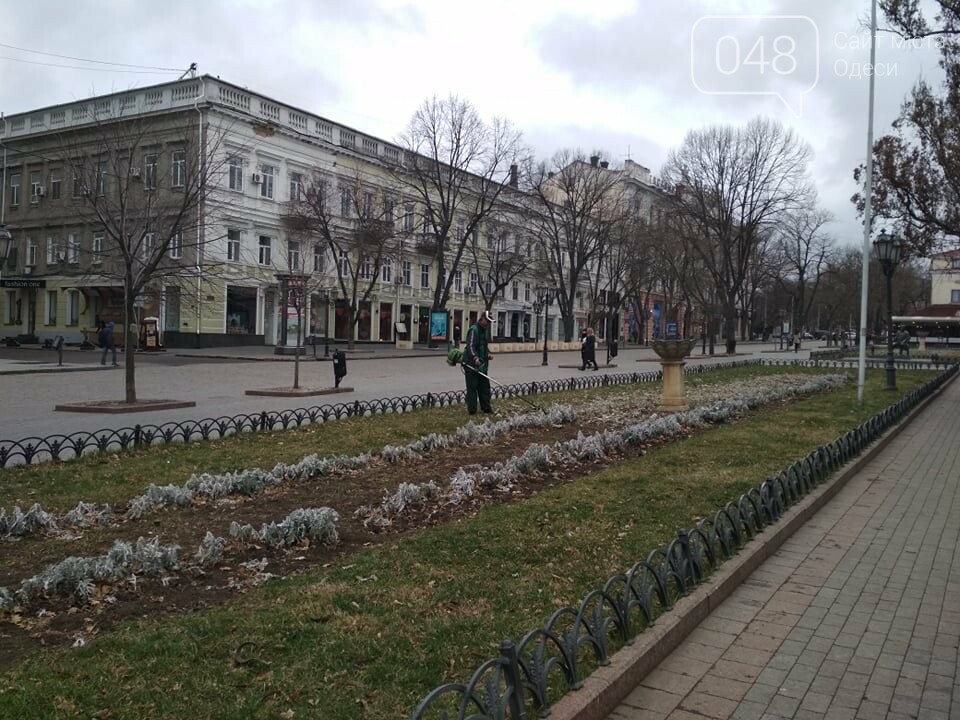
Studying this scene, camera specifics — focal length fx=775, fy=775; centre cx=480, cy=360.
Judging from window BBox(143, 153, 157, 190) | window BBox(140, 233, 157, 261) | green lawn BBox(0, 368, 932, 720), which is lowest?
green lawn BBox(0, 368, 932, 720)

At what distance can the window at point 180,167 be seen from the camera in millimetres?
16984

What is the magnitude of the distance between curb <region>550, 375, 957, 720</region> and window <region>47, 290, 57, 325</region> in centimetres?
4756

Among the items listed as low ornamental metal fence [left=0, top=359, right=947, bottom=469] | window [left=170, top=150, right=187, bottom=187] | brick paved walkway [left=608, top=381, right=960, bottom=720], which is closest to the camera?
brick paved walkway [left=608, top=381, right=960, bottom=720]

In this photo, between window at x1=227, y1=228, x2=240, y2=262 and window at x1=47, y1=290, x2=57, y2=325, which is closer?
window at x1=227, y1=228, x2=240, y2=262

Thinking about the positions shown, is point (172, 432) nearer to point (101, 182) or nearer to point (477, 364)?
point (477, 364)

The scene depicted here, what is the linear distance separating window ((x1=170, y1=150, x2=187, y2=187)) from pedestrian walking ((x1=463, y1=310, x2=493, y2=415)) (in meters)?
7.17

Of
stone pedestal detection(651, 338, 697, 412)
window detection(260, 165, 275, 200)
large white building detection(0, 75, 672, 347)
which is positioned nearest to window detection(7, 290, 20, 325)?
large white building detection(0, 75, 672, 347)

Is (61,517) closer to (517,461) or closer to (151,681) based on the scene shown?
(151,681)

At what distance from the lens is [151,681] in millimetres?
3307

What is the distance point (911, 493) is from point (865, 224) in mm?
12743

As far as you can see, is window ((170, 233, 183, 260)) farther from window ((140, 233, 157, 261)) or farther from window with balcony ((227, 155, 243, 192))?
window with balcony ((227, 155, 243, 192))

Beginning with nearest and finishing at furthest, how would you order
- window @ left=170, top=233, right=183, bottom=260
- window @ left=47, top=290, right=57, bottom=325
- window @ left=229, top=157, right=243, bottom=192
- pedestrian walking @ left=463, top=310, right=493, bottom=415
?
pedestrian walking @ left=463, top=310, right=493, bottom=415 → window @ left=170, top=233, right=183, bottom=260 → window @ left=229, top=157, right=243, bottom=192 → window @ left=47, top=290, right=57, bottom=325

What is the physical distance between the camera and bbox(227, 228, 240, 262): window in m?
41.2

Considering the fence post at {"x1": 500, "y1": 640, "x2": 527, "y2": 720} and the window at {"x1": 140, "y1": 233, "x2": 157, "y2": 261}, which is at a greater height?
the window at {"x1": 140, "y1": 233, "x2": 157, "y2": 261}
